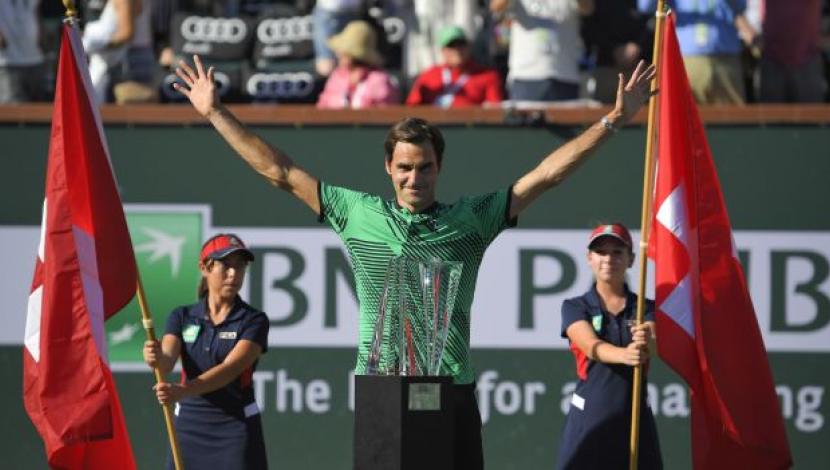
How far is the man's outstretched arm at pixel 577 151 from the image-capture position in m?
6.39

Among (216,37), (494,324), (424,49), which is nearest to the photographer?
(494,324)

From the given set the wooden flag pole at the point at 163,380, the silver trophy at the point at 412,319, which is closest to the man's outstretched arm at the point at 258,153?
the silver trophy at the point at 412,319

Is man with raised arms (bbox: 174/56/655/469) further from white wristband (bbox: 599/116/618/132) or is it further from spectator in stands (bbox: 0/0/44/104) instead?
spectator in stands (bbox: 0/0/44/104)

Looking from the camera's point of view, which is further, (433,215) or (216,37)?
(216,37)

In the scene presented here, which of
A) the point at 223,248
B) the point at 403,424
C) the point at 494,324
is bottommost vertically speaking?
the point at 403,424

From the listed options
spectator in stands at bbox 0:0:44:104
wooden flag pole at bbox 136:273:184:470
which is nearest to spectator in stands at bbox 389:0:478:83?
spectator in stands at bbox 0:0:44:104

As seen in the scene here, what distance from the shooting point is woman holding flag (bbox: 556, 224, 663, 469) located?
778 centimetres

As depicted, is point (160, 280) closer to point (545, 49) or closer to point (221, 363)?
point (221, 363)

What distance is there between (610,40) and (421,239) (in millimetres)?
4911

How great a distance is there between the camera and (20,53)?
10844 millimetres

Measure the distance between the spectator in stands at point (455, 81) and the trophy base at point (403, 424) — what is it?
4654 mm

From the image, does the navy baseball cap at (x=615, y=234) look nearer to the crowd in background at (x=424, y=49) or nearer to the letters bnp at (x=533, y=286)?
the letters bnp at (x=533, y=286)

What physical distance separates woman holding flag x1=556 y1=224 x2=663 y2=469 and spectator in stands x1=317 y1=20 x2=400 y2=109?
2.84m

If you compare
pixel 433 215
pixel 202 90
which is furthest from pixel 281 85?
pixel 433 215
